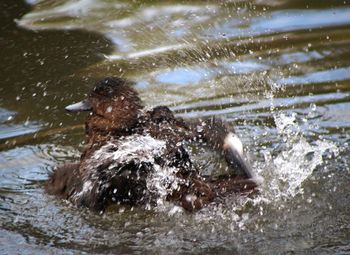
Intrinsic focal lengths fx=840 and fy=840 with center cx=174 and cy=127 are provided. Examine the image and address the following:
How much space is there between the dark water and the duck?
113 mm

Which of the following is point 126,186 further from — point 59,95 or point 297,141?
point 59,95

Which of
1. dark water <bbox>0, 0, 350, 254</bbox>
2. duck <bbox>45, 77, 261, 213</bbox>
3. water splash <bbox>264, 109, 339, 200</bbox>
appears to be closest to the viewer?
dark water <bbox>0, 0, 350, 254</bbox>

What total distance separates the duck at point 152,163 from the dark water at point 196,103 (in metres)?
0.11

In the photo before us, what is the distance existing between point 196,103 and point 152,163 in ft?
8.13

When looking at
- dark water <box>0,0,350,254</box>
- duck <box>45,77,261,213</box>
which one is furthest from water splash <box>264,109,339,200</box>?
duck <box>45,77,261,213</box>

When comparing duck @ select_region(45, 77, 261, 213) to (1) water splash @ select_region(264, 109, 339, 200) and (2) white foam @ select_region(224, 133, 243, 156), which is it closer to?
(2) white foam @ select_region(224, 133, 243, 156)

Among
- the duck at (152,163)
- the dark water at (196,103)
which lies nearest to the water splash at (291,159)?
the dark water at (196,103)

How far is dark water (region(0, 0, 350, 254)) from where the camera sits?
543cm

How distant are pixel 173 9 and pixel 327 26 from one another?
2.06m

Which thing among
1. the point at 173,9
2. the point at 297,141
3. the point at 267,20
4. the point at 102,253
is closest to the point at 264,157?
the point at 297,141

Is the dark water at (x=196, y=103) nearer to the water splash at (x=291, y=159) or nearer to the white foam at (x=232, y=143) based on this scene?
the water splash at (x=291, y=159)

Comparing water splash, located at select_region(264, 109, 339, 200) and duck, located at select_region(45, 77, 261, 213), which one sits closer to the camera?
duck, located at select_region(45, 77, 261, 213)

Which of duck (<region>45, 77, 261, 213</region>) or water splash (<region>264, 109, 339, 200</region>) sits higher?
duck (<region>45, 77, 261, 213</region>)

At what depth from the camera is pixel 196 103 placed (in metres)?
8.02
